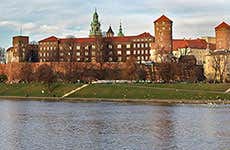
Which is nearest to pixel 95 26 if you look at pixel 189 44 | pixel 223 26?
pixel 189 44

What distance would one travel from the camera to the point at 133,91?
197ft

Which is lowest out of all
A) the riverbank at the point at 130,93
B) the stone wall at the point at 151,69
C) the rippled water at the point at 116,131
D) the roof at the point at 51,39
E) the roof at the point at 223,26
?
the rippled water at the point at 116,131

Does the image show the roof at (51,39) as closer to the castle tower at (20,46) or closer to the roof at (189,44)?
the castle tower at (20,46)

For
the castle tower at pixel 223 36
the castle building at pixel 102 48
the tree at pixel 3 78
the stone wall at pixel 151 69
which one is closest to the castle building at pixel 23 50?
the castle building at pixel 102 48

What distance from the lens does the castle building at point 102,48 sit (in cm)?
10925

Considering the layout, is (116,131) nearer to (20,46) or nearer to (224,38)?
(224,38)

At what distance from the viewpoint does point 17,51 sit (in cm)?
11644

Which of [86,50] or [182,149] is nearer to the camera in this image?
[182,149]

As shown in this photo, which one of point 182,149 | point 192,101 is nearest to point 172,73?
point 192,101

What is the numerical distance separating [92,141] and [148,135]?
334 cm

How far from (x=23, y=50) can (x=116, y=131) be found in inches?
3656

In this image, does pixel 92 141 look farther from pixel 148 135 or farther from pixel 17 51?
pixel 17 51

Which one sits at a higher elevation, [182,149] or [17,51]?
[17,51]

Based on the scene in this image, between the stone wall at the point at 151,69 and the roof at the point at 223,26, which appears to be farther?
the roof at the point at 223,26
